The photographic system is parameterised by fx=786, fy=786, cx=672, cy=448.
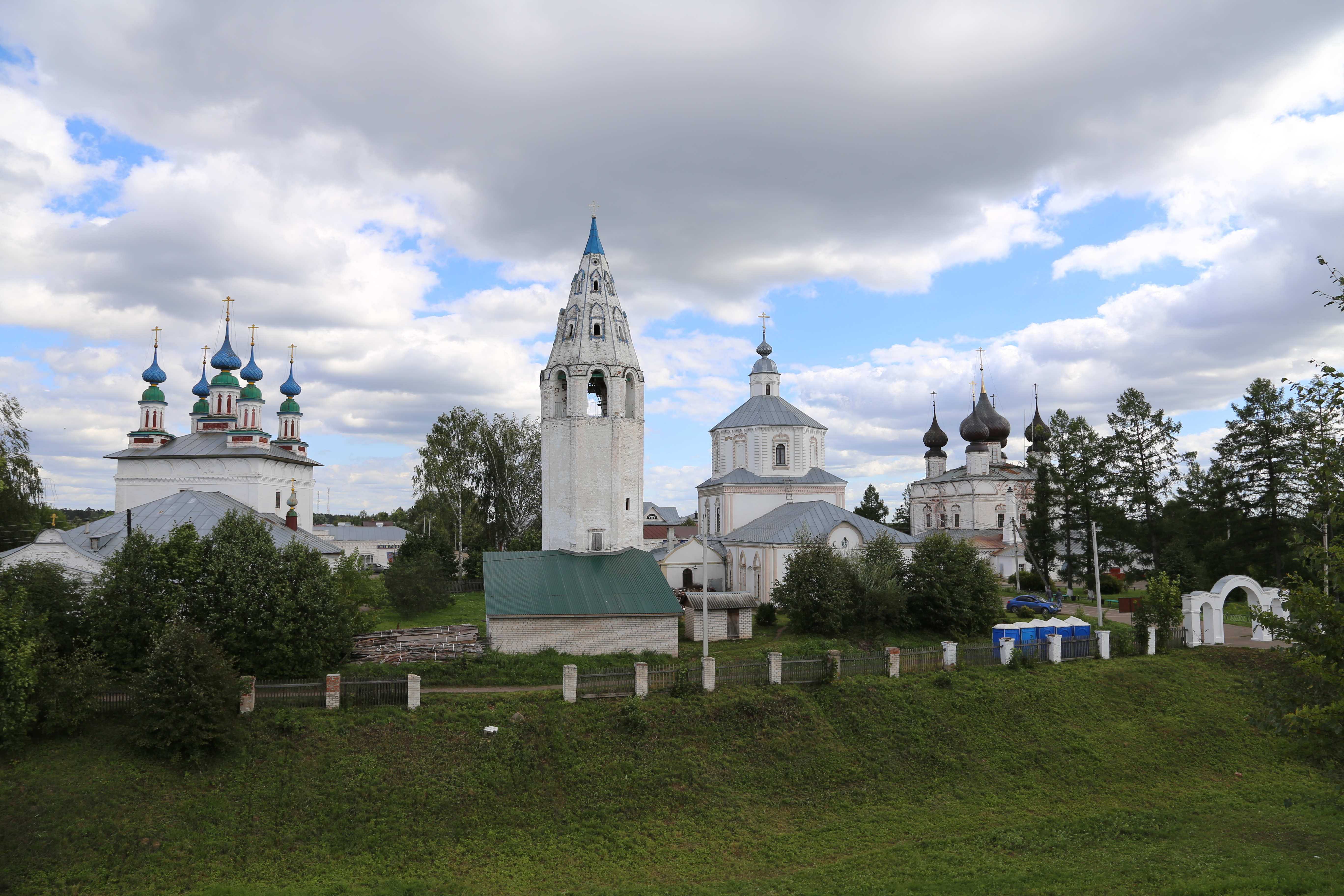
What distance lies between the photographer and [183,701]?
48.0 ft

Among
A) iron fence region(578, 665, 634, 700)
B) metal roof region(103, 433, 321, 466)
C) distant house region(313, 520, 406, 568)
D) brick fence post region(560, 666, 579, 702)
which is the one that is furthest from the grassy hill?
distant house region(313, 520, 406, 568)

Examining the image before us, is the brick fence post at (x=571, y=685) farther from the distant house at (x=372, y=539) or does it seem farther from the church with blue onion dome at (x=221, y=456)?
the distant house at (x=372, y=539)

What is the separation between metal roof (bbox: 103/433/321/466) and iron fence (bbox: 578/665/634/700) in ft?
80.1

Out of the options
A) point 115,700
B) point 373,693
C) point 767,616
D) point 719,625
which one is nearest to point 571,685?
point 373,693

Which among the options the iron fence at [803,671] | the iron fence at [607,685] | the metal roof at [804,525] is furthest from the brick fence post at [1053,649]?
the iron fence at [607,685]

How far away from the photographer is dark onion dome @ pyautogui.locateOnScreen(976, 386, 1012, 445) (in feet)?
180

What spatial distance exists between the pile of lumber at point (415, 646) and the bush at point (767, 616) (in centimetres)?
1034

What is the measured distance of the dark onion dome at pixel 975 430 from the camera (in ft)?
178

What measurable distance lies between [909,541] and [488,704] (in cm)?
2318

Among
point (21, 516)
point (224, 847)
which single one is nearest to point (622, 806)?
point (224, 847)

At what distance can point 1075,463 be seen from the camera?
39.1 m

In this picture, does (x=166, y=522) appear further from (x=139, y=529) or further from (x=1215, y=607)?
(x=1215, y=607)

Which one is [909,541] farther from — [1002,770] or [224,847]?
[224,847]

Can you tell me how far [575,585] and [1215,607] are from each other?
21.4 m
